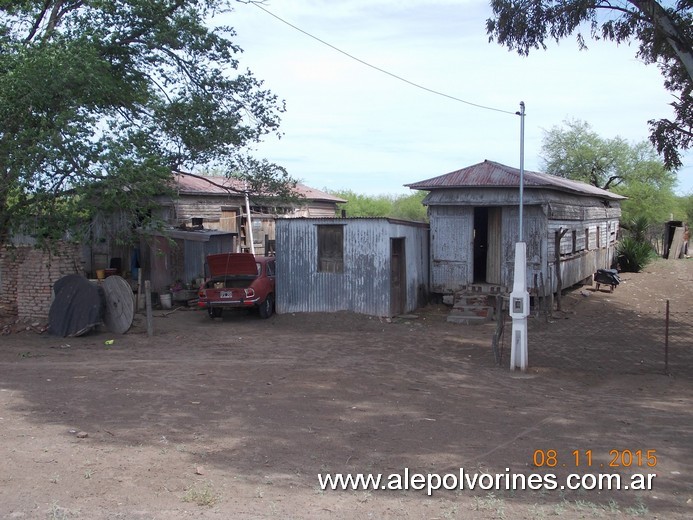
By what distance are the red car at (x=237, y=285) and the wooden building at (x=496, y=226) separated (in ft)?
17.3

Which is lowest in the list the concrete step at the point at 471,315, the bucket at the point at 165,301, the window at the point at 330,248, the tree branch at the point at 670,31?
the concrete step at the point at 471,315

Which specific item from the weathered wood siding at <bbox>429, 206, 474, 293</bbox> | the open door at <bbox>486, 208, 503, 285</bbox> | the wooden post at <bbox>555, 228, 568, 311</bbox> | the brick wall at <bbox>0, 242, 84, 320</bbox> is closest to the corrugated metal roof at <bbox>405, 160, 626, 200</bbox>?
the weathered wood siding at <bbox>429, 206, 474, 293</bbox>

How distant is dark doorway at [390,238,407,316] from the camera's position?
17.0 meters

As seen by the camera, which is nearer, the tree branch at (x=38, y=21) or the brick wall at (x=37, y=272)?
the tree branch at (x=38, y=21)

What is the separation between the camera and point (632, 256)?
30.3 metres

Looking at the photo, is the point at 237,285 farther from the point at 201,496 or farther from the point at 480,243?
the point at 201,496

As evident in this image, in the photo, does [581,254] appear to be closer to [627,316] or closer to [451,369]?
[627,316]

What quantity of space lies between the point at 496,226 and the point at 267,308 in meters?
7.22

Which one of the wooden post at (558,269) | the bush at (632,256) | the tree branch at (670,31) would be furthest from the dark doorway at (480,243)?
the bush at (632,256)

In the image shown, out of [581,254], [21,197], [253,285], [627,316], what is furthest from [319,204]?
[21,197]

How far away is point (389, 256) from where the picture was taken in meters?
16.6

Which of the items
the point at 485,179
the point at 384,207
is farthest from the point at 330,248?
the point at 384,207

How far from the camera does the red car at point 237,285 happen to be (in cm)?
1653
